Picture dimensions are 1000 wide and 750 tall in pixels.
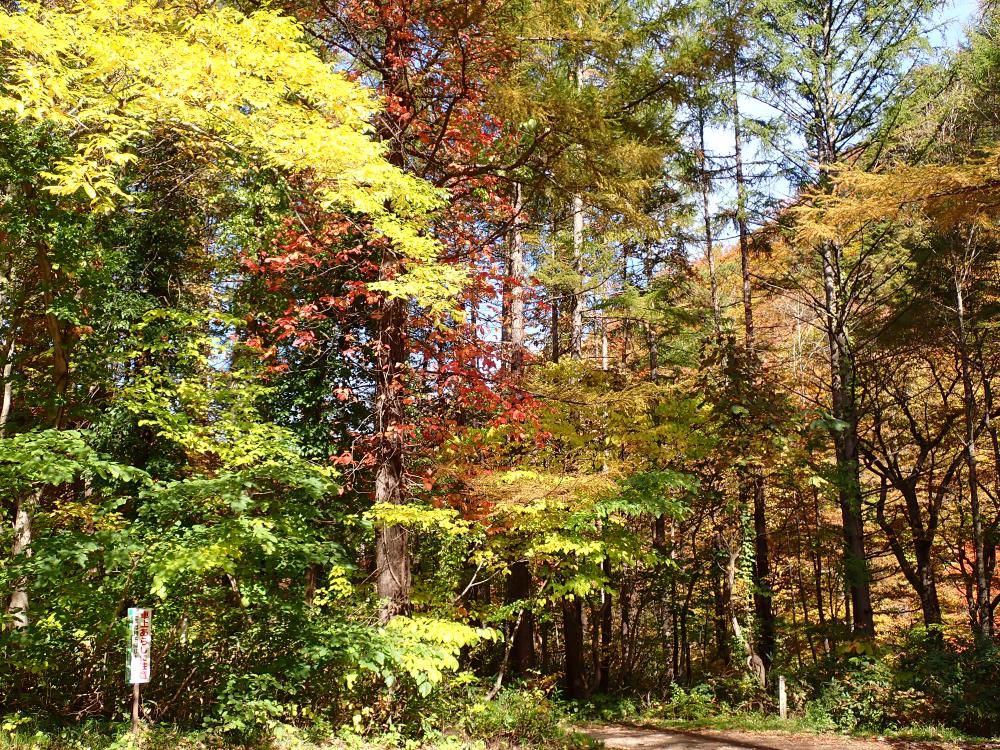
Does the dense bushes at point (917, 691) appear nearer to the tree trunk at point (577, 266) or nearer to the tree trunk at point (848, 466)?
the tree trunk at point (848, 466)

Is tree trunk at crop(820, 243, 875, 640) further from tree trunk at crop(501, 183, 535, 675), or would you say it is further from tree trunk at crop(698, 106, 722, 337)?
tree trunk at crop(501, 183, 535, 675)

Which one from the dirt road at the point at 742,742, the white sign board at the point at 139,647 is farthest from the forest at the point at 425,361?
the dirt road at the point at 742,742

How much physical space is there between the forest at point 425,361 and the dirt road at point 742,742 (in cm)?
56

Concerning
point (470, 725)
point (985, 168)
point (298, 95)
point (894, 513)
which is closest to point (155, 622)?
point (470, 725)

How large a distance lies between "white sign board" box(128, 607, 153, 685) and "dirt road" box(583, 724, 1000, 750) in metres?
6.17

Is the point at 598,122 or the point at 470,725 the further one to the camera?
the point at 470,725

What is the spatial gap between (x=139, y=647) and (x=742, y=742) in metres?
8.16

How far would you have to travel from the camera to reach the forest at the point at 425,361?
6.84 metres

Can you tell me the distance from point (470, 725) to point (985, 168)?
8186mm

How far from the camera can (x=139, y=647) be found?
18.6ft

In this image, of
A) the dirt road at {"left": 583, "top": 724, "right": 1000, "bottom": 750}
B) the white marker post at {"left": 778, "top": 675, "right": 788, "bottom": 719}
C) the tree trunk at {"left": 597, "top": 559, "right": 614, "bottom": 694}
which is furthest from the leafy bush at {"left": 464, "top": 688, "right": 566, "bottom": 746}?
the tree trunk at {"left": 597, "top": 559, "right": 614, "bottom": 694}

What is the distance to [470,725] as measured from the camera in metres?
8.04

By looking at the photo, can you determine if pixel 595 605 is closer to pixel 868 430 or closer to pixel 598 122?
pixel 868 430

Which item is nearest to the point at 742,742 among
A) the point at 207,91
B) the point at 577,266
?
the point at 577,266
